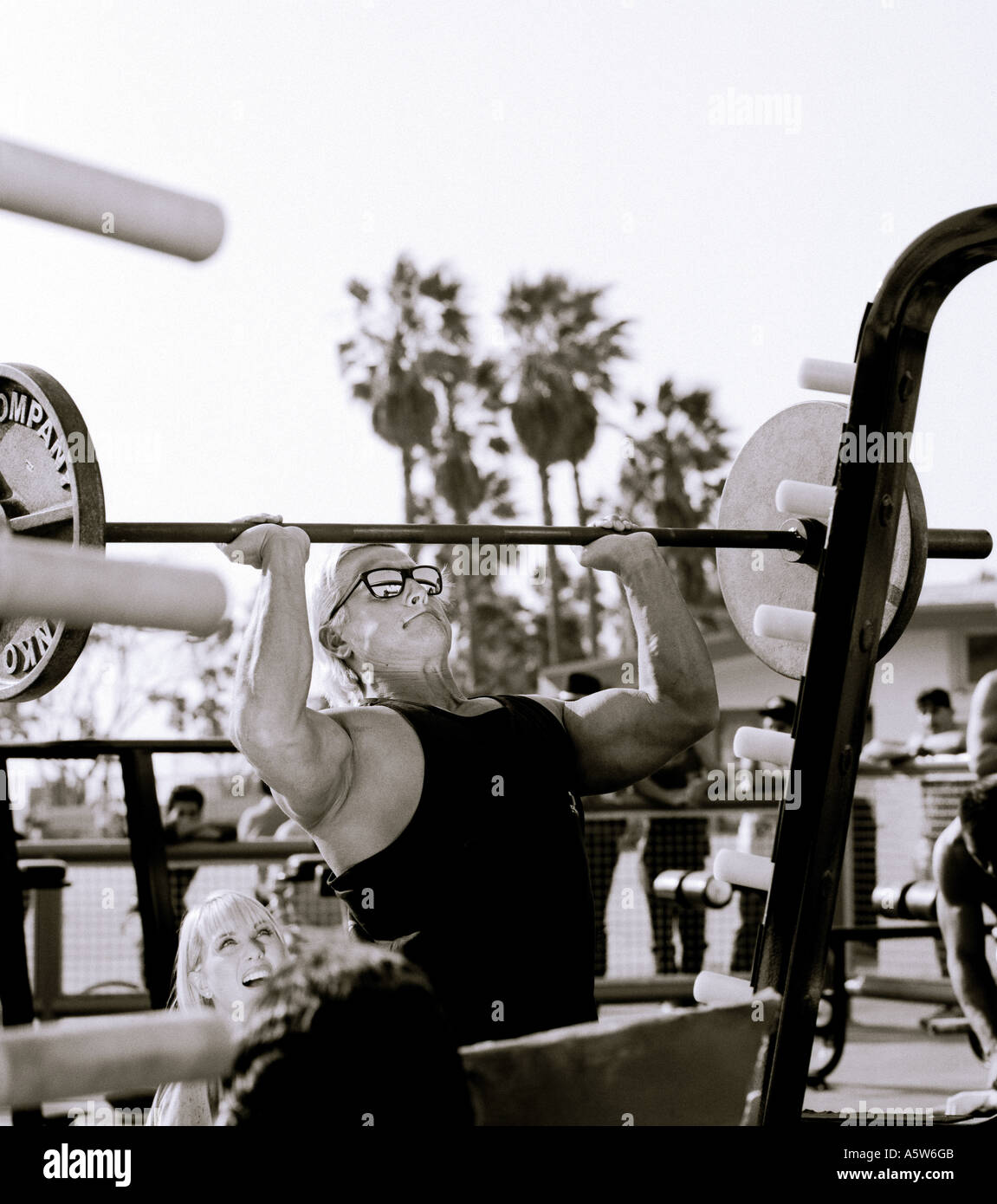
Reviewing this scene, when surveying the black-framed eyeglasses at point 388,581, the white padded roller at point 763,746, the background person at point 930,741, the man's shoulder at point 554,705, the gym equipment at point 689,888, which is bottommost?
the gym equipment at point 689,888

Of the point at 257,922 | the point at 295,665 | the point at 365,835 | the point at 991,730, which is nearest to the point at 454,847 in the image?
the point at 365,835

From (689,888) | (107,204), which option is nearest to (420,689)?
(689,888)

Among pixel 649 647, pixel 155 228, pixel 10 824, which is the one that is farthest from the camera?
pixel 10 824

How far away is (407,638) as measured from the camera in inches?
102

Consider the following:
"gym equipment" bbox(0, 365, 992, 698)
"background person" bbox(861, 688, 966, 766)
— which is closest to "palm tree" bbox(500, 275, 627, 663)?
"background person" bbox(861, 688, 966, 766)

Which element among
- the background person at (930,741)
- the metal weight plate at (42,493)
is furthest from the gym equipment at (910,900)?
the metal weight plate at (42,493)

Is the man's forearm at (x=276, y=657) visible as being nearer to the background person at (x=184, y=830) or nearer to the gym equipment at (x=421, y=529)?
the gym equipment at (x=421, y=529)

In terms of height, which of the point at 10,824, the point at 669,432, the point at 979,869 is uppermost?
the point at 669,432

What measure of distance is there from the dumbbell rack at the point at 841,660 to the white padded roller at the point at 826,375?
0.59ft

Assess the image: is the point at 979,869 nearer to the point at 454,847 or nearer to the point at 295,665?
the point at 454,847

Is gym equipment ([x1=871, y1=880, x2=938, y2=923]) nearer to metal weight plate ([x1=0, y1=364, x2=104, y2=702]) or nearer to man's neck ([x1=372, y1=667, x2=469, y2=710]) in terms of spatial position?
man's neck ([x1=372, y1=667, x2=469, y2=710])

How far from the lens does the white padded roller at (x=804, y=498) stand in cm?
182

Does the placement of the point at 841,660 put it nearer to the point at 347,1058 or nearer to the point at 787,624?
the point at 787,624

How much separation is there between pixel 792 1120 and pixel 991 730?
286 cm
